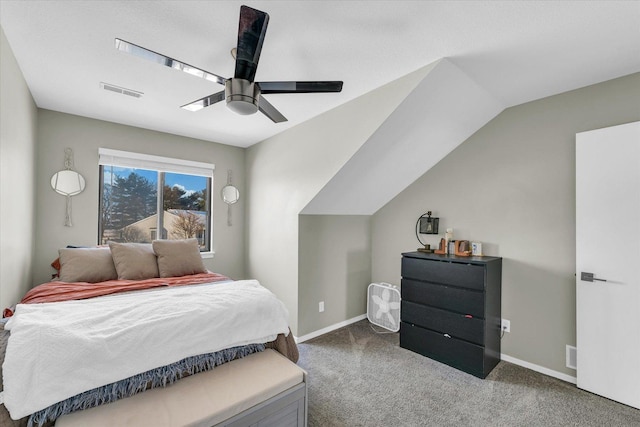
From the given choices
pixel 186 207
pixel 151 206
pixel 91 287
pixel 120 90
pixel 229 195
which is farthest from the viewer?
pixel 229 195

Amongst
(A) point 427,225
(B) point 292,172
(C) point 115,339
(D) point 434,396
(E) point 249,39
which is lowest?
(D) point 434,396

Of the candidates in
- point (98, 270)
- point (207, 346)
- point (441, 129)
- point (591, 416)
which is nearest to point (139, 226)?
point (98, 270)

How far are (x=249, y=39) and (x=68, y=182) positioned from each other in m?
2.83

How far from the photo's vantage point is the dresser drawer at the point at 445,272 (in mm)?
2428

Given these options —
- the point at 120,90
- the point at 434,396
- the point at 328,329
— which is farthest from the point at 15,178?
the point at 434,396

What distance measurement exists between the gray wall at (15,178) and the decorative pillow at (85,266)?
0.27m

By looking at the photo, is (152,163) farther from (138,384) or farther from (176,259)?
(138,384)

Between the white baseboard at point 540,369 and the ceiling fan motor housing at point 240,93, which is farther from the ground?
the ceiling fan motor housing at point 240,93

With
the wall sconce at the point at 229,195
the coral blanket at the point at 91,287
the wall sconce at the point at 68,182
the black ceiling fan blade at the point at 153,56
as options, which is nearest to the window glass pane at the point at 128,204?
the wall sconce at the point at 68,182

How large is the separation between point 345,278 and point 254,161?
2.06m

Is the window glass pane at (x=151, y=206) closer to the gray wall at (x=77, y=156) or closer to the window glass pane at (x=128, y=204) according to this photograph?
the window glass pane at (x=128, y=204)

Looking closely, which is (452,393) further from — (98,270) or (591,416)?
(98,270)

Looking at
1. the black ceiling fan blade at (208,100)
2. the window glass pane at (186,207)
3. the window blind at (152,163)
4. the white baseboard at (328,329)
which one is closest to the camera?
the black ceiling fan blade at (208,100)

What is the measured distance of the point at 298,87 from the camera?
1.73m
